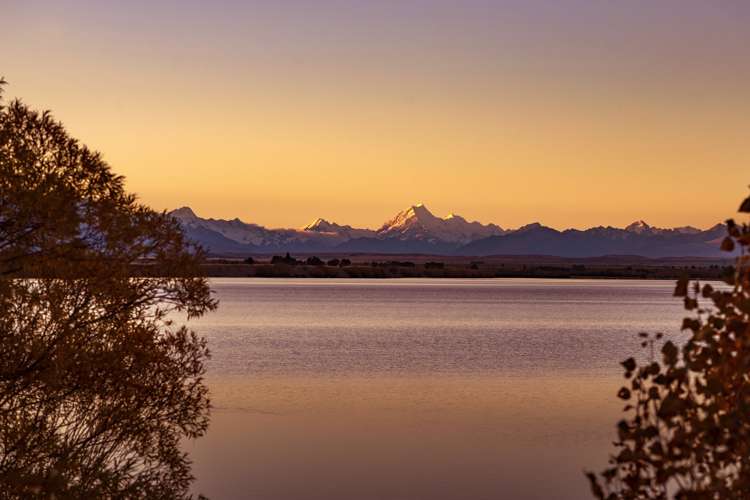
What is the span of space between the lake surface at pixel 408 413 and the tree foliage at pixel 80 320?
6123mm

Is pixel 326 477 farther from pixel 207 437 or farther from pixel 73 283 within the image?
pixel 73 283

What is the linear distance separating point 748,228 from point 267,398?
33.3 metres

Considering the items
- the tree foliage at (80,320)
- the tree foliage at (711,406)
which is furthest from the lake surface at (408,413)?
the tree foliage at (711,406)

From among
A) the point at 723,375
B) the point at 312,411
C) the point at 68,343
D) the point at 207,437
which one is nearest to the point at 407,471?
the point at 207,437

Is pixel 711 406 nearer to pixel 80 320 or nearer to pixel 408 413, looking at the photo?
pixel 80 320

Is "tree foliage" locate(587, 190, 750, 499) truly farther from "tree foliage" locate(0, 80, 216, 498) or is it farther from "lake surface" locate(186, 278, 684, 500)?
"lake surface" locate(186, 278, 684, 500)

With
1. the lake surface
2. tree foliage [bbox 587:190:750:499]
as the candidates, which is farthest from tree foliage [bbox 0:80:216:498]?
tree foliage [bbox 587:190:750:499]

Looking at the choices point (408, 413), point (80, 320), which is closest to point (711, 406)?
point (80, 320)

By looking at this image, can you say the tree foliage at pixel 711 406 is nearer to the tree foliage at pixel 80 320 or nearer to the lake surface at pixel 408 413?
the tree foliage at pixel 80 320

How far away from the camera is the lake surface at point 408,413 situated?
25969 millimetres

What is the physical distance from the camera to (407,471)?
88.7ft

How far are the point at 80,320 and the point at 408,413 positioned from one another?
2148 cm

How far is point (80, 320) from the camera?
1727 cm

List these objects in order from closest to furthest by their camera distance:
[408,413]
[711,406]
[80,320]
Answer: [711,406] < [80,320] < [408,413]
